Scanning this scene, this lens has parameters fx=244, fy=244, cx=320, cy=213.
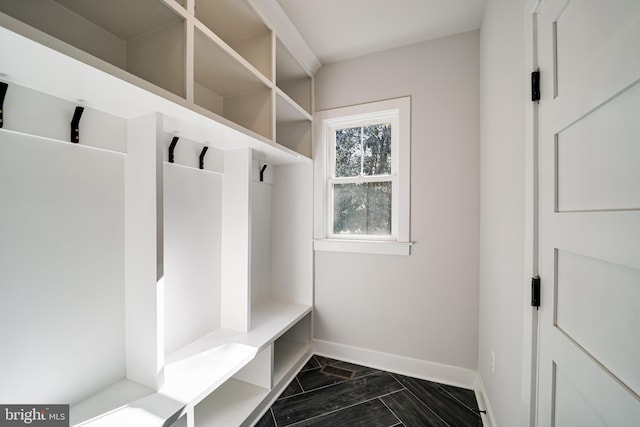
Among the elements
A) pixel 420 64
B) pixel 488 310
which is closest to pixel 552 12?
pixel 420 64

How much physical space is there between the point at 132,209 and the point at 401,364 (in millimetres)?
2269

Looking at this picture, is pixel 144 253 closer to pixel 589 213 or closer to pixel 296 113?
pixel 296 113

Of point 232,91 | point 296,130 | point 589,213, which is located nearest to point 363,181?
point 296,130

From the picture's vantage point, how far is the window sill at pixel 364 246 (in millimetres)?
2070

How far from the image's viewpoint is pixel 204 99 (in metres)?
1.77

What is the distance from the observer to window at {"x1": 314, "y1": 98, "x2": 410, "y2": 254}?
2.09m

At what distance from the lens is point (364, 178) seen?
7.45 feet

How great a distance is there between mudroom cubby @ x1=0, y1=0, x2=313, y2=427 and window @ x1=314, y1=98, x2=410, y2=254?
0.71 metres

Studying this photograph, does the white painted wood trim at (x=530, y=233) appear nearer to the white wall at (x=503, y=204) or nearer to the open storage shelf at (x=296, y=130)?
the white wall at (x=503, y=204)

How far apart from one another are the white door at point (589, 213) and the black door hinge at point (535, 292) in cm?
3

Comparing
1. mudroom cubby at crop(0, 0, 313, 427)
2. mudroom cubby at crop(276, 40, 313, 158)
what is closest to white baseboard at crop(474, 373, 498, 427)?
mudroom cubby at crop(0, 0, 313, 427)

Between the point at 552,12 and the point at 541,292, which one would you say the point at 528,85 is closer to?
the point at 552,12

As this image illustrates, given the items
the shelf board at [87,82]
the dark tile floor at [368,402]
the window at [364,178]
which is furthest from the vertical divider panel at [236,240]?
the window at [364,178]

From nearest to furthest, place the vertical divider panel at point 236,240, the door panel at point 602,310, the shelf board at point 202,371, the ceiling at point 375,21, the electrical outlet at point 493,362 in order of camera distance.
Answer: the door panel at point 602,310
the shelf board at point 202,371
the electrical outlet at point 493,362
the ceiling at point 375,21
the vertical divider panel at point 236,240
